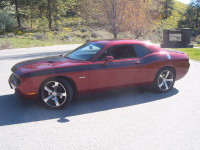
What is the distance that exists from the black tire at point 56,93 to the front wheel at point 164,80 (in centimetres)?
238

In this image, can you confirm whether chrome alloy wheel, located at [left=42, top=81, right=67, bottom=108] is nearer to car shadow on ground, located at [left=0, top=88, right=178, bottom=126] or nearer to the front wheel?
car shadow on ground, located at [left=0, top=88, right=178, bottom=126]

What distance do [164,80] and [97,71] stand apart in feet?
6.79

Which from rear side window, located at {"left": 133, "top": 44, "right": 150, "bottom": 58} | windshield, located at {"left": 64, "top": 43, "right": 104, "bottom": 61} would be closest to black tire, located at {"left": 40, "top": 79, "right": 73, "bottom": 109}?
windshield, located at {"left": 64, "top": 43, "right": 104, "bottom": 61}

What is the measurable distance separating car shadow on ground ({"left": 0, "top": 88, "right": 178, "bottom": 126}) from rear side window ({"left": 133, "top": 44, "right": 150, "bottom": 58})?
1044 millimetres

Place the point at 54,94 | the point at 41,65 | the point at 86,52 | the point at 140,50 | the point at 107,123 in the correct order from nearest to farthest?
the point at 107,123 → the point at 54,94 → the point at 41,65 → the point at 86,52 → the point at 140,50

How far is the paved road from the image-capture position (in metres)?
3.42

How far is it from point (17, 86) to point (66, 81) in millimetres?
987

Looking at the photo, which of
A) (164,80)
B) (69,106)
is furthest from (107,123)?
(164,80)

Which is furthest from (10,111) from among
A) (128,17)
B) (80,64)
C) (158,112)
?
(128,17)

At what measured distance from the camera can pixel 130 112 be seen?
186 inches

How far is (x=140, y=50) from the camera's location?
5820 mm

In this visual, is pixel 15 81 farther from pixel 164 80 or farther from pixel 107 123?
pixel 164 80

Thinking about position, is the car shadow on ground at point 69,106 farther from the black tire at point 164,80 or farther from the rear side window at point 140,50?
the rear side window at point 140,50

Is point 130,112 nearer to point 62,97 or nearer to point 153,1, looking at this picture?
point 62,97
